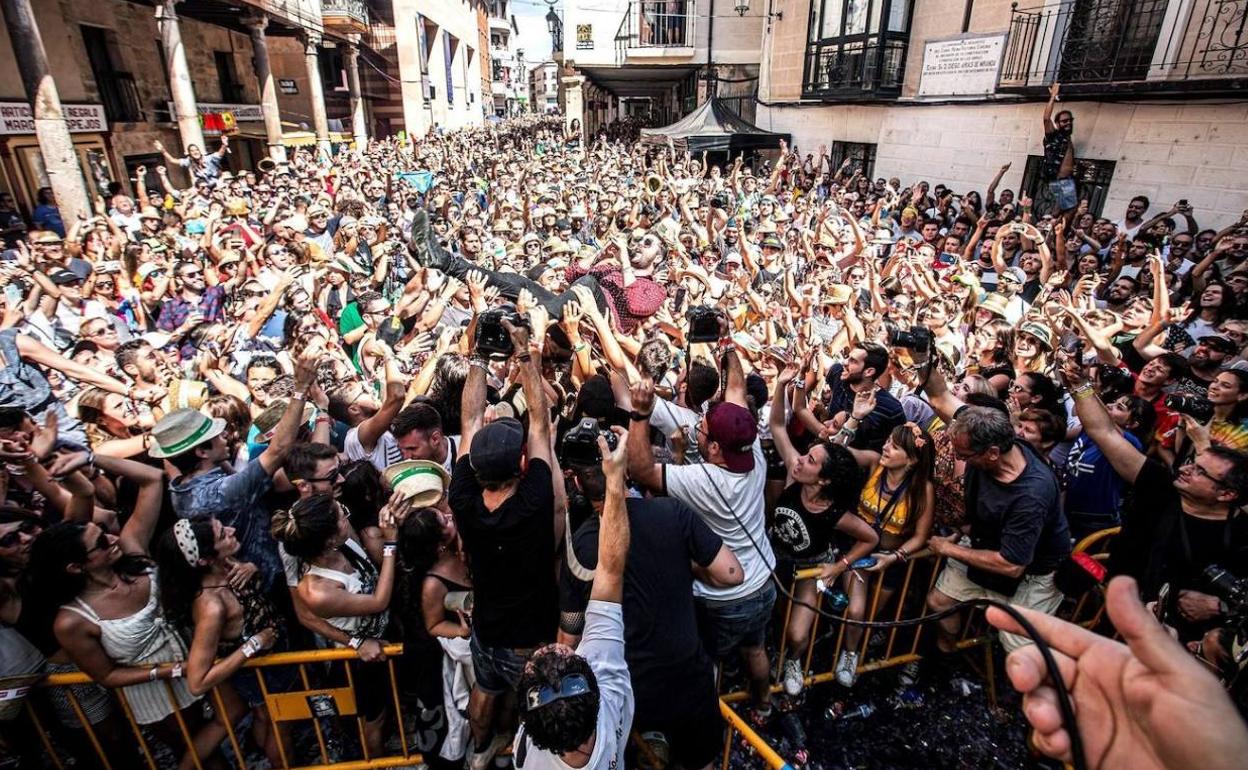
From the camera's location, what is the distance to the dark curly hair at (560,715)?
1602 millimetres

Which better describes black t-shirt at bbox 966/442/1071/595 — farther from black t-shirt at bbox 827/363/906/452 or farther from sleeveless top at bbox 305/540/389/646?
sleeveless top at bbox 305/540/389/646

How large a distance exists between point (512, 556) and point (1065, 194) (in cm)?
1109

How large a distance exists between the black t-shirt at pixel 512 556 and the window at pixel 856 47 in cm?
1748

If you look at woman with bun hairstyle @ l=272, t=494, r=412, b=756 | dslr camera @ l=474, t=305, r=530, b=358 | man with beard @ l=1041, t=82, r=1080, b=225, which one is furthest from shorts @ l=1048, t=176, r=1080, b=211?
woman with bun hairstyle @ l=272, t=494, r=412, b=756

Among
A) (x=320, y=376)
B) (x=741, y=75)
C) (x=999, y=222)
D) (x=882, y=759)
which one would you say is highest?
(x=741, y=75)

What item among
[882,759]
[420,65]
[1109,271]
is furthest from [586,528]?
[420,65]

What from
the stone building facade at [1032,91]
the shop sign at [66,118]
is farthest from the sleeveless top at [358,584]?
the shop sign at [66,118]

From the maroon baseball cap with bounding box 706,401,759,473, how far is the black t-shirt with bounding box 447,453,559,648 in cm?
75

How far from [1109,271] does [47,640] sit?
9634mm

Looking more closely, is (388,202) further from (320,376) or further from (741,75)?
(741,75)

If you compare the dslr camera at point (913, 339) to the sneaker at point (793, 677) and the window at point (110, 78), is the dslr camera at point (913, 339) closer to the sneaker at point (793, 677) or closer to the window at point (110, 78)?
the sneaker at point (793, 677)

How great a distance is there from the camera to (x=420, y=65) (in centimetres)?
3456

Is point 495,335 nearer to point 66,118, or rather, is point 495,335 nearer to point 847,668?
point 847,668

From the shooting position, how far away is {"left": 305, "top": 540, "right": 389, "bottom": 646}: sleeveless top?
260cm
